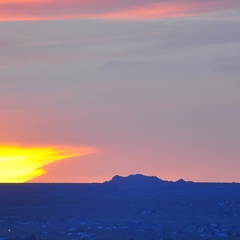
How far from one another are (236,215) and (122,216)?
34.2ft

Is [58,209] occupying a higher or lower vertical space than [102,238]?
higher

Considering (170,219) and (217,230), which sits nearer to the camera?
(217,230)

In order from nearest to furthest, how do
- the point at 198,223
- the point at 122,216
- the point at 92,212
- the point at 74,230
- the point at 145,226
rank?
the point at 74,230 < the point at 145,226 < the point at 198,223 < the point at 122,216 < the point at 92,212

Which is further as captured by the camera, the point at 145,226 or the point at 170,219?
the point at 170,219

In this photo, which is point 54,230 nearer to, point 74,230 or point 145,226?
point 74,230

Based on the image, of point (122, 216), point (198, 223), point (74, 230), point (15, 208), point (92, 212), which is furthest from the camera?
point (15, 208)

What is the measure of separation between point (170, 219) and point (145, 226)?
1289 cm

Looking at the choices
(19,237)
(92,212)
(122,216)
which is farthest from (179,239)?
(92,212)

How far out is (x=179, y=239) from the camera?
269ft

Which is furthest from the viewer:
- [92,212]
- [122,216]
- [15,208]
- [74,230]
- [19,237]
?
[15,208]

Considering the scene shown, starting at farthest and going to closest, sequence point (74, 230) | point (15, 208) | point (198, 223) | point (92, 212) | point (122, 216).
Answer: point (15, 208) < point (92, 212) < point (122, 216) < point (198, 223) < point (74, 230)

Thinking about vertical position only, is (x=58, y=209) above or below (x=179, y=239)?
above

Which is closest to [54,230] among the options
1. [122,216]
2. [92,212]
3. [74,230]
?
[74,230]

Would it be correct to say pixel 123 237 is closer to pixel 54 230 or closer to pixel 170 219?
pixel 54 230
